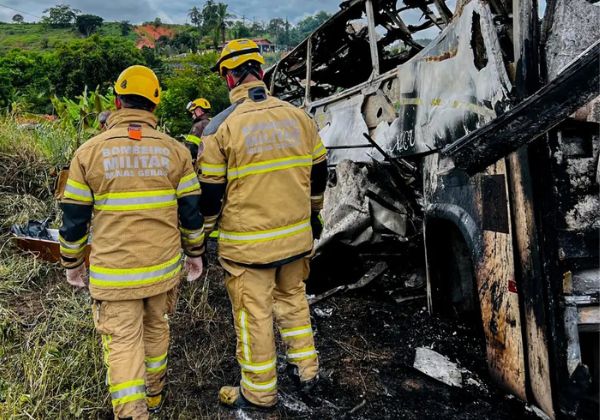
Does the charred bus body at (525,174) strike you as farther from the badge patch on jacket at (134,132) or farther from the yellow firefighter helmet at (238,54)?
the badge patch on jacket at (134,132)

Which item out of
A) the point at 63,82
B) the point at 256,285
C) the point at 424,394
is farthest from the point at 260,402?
the point at 63,82

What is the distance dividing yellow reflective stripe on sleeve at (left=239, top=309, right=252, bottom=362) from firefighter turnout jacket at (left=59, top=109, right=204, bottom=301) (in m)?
0.40

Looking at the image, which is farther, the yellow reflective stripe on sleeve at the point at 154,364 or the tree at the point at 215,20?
the tree at the point at 215,20

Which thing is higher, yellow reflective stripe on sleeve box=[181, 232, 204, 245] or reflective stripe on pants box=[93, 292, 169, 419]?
yellow reflective stripe on sleeve box=[181, 232, 204, 245]

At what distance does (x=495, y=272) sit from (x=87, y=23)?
89.8 meters

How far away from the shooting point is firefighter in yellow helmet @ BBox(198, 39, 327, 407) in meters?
2.23

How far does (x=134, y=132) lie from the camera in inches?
83.2

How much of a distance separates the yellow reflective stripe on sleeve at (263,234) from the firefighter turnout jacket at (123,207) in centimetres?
28

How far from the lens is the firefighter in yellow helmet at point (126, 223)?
6.73ft

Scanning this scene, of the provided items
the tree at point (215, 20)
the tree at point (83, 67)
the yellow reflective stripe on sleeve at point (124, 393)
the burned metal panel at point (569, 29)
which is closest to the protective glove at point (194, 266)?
the yellow reflective stripe on sleeve at point (124, 393)

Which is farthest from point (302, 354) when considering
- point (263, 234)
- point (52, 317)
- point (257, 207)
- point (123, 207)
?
point (52, 317)

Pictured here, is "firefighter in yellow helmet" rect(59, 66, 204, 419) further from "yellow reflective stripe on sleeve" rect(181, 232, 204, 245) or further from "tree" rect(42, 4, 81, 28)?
"tree" rect(42, 4, 81, 28)

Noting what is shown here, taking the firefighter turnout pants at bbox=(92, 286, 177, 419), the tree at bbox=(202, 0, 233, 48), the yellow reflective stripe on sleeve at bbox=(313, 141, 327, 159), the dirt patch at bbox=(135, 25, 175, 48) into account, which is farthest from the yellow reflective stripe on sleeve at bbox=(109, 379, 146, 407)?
the dirt patch at bbox=(135, 25, 175, 48)

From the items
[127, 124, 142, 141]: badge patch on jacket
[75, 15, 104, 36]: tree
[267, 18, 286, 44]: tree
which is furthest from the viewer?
[267, 18, 286, 44]: tree
